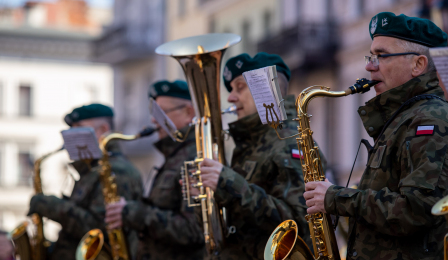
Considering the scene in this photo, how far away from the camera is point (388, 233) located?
373 centimetres

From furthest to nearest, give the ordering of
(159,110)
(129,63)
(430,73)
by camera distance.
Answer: (129,63) → (159,110) → (430,73)

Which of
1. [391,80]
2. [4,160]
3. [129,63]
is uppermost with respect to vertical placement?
[129,63]

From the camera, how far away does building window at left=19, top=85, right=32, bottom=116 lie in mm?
37531

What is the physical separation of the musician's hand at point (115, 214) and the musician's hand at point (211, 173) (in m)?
1.70

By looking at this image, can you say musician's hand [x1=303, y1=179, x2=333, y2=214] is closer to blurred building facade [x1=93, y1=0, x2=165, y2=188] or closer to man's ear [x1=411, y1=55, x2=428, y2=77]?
man's ear [x1=411, y1=55, x2=428, y2=77]

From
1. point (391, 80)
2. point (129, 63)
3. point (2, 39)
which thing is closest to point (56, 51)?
point (2, 39)

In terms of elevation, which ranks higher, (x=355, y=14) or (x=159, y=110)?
(x=355, y=14)

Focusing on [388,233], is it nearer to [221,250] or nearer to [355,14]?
[221,250]

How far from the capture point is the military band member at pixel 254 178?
4834 mm

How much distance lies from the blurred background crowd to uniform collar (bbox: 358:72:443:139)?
6.49ft

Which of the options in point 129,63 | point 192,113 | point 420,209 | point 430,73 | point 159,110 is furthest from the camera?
point 129,63

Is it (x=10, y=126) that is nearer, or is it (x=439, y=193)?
(x=439, y=193)

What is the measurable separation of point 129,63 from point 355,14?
13515 mm

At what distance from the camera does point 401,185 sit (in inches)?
146
